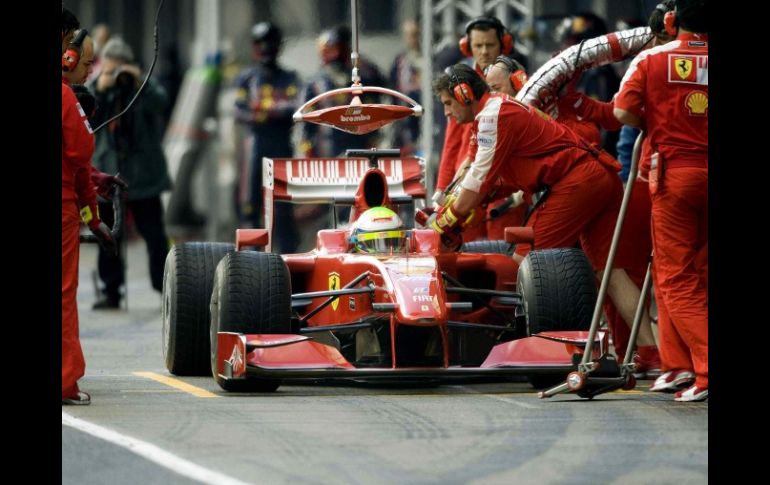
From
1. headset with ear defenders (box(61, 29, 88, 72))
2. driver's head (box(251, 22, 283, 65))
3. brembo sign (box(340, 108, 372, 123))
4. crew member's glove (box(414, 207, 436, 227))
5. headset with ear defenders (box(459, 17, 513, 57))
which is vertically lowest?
crew member's glove (box(414, 207, 436, 227))

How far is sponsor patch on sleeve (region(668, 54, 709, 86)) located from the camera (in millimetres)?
9703

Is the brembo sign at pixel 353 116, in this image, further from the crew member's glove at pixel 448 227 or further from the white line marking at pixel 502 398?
the white line marking at pixel 502 398

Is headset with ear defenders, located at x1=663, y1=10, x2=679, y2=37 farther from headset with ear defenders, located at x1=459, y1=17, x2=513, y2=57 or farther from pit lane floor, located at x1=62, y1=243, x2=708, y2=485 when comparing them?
headset with ear defenders, located at x1=459, y1=17, x2=513, y2=57

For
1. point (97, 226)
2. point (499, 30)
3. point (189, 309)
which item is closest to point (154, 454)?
point (97, 226)

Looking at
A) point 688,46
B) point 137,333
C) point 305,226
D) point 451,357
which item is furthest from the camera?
point 305,226

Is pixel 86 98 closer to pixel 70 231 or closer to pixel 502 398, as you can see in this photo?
pixel 70 231

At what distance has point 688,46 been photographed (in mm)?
9711

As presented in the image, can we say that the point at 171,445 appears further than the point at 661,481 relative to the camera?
Yes

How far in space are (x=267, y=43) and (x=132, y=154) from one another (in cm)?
375

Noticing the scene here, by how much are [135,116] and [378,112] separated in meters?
5.68

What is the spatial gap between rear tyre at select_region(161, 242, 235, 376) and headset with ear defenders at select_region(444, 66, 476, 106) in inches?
66.2

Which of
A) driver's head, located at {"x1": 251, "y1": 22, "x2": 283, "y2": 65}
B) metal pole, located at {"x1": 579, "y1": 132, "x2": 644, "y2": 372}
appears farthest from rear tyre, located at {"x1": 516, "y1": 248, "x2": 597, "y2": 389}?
driver's head, located at {"x1": 251, "y1": 22, "x2": 283, "y2": 65}
